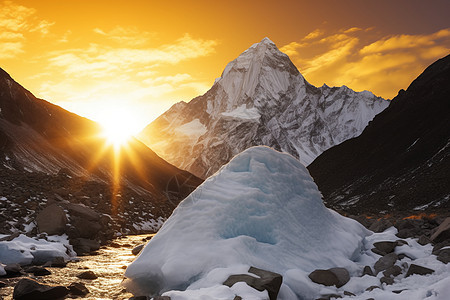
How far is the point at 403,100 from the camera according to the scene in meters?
Answer: 118

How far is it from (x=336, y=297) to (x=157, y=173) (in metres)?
84.9

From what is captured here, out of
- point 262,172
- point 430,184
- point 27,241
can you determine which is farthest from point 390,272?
point 430,184

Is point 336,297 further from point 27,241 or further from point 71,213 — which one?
point 71,213

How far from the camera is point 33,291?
10578 millimetres

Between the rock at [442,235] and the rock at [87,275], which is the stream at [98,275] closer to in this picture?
the rock at [87,275]

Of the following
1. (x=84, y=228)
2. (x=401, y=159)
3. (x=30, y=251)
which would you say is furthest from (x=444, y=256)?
(x=401, y=159)

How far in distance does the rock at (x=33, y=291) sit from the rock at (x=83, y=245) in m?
9.53

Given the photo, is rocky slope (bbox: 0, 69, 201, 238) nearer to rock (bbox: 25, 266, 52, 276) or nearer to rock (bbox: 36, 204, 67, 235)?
rock (bbox: 36, 204, 67, 235)

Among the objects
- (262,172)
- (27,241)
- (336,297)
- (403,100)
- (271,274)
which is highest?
(403,100)

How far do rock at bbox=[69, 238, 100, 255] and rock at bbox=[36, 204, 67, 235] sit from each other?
3.51 feet

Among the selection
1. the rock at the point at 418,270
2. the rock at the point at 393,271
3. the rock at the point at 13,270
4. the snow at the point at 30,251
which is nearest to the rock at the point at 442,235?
the rock at the point at 418,270

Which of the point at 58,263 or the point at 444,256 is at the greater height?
the point at 444,256

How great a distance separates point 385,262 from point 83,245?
54.8 feet

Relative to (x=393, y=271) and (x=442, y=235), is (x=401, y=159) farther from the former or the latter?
(x=393, y=271)
